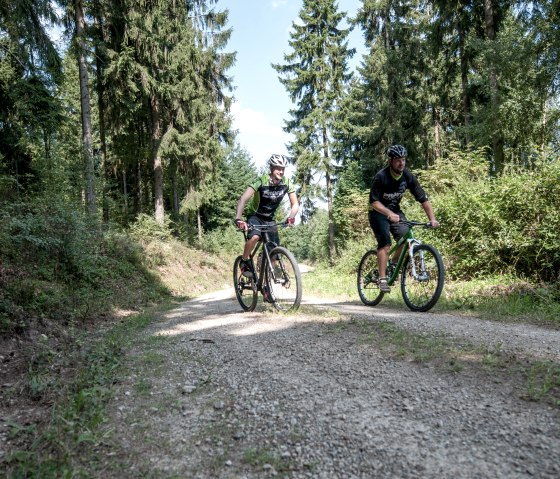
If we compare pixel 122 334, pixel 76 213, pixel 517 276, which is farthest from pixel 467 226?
pixel 76 213

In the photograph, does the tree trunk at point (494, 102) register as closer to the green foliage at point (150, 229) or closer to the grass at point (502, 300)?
the grass at point (502, 300)

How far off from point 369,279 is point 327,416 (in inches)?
172

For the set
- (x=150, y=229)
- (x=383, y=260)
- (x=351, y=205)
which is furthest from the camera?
(x=351, y=205)

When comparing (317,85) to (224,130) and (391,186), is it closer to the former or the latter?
(224,130)

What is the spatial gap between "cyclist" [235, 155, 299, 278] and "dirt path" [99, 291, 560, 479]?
242cm

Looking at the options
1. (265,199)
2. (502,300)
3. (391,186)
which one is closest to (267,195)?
(265,199)

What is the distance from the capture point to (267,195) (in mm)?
5906

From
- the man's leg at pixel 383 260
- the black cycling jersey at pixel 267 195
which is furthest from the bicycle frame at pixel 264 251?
the man's leg at pixel 383 260

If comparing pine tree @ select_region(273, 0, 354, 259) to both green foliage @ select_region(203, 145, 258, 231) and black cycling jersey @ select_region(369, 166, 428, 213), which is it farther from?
→ black cycling jersey @ select_region(369, 166, 428, 213)

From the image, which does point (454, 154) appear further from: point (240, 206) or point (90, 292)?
point (90, 292)

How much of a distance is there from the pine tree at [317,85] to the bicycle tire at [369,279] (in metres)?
17.2

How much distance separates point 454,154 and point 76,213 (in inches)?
487

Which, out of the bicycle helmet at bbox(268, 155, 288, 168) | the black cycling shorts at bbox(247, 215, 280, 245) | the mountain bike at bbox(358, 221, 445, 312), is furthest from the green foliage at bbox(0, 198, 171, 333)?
the mountain bike at bbox(358, 221, 445, 312)

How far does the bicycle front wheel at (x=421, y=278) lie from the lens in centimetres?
540
